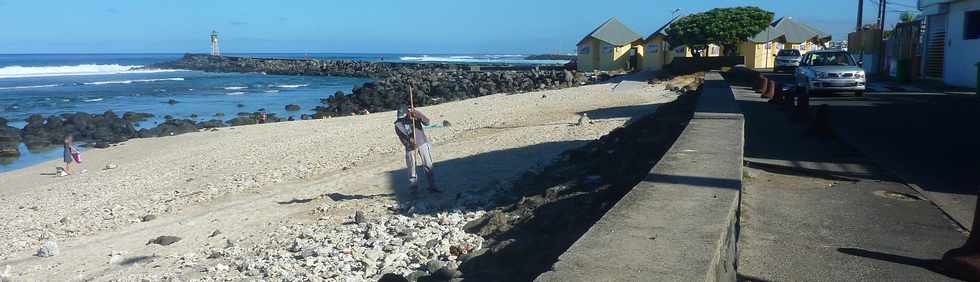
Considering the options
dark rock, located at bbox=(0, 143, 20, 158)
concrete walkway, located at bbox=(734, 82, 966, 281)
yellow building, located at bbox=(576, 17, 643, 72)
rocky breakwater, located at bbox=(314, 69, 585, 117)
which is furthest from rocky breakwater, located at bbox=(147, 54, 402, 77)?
concrete walkway, located at bbox=(734, 82, 966, 281)

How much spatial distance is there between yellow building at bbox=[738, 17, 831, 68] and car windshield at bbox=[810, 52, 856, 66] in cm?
2705

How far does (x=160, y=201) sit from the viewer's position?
13.3 metres

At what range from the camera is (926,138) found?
1135 centimetres

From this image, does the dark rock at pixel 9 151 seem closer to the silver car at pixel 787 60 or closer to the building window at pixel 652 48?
the silver car at pixel 787 60

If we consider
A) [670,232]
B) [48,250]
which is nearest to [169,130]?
[48,250]

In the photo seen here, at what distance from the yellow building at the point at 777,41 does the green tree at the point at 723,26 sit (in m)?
8.72

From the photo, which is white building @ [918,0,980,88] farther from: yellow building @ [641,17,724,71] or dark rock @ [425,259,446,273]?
dark rock @ [425,259,446,273]

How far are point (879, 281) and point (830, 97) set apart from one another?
60.7 feet

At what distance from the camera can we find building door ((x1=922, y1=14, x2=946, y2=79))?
28.1 m

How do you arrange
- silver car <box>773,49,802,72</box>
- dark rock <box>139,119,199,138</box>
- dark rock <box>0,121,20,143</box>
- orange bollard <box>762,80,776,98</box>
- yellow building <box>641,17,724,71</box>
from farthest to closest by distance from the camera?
yellow building <box>641,17,724,71</box> → silver car <box>773,49,802,72</box> → dark rock <box>139,119,199,138</box> → dark rock <box>0,121,20,143</box> → orange bollard <box>762,80,776,98</box>

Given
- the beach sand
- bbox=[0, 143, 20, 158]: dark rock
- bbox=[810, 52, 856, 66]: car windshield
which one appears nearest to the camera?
the beach sand

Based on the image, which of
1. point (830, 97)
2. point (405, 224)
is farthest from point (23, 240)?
point (830, 97)

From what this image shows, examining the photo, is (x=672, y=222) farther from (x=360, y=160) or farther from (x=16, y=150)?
(x=16, y=150)

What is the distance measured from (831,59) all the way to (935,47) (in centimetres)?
842
